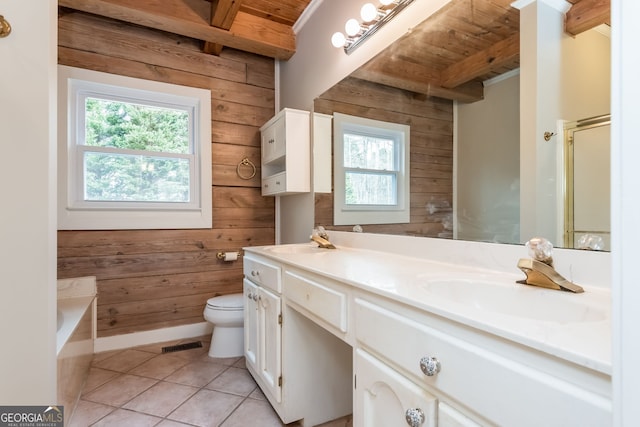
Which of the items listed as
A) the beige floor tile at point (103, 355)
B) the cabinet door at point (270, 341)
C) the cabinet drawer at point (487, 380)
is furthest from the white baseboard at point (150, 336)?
the cabinet drawer at point (487, 380)

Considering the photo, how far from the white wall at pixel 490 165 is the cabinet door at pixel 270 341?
901 millimetres

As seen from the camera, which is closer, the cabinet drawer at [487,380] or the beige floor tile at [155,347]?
the cabinet drawer at [487,380]

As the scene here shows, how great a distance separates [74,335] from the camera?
159 cm

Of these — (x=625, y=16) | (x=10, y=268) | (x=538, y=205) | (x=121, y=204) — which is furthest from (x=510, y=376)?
(x=121, y=204)

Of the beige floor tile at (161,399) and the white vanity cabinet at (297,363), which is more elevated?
the white vanity cabinet at (297,363)

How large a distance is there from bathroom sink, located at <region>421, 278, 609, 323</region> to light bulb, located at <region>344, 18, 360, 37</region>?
1.49 meters

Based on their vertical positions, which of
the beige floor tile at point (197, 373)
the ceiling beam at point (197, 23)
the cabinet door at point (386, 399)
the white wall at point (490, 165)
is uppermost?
the ceiling beam at point (197, 23)

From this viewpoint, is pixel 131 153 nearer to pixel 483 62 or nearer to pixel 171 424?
pixel 171 424

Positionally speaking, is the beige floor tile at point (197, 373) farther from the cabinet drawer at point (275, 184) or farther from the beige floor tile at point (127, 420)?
the cabinet drawer at point (275, 184)

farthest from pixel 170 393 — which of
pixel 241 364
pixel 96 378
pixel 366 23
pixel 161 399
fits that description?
pixel 366 23

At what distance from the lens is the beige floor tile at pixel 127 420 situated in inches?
58.4

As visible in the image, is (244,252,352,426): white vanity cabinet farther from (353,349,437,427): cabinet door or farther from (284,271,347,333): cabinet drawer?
(353,349,437,427): cabinet door

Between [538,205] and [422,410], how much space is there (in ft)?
2.45

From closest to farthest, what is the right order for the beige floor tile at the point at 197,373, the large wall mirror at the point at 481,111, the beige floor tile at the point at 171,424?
1. the large wall mirror at the point at 481,111
2. the beige floor tile at the point at 171,424
3. the beige floor tile at the point at 197,373
